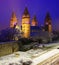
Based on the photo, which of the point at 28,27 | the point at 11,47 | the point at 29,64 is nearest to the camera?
the point at 29,64

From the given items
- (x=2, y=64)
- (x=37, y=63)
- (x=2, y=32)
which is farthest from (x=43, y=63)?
(x=2, y=32)

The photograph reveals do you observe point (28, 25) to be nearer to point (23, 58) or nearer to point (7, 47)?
point (7, 47)

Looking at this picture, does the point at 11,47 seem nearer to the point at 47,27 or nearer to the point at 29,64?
the point at 29,64

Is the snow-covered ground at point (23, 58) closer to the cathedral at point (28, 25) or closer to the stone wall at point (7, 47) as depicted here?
the stone wall at point (7, 47)

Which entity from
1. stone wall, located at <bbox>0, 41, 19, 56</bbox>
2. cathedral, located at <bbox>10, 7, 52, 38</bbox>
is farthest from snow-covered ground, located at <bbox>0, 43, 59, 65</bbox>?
cathedral, located at <bbox>10, 7, 52, 38</bbox>

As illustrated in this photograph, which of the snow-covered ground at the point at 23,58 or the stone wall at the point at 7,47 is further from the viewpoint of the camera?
the stone wall at the point at 7,47

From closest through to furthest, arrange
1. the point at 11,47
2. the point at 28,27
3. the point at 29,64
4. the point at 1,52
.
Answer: the point at 29,64 < the point at 1,52 < the point at 11,47 < the point at 28,27

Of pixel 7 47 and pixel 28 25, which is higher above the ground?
pixel 28 25

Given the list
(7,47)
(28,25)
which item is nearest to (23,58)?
(7,47)

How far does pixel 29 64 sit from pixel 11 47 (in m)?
2.08

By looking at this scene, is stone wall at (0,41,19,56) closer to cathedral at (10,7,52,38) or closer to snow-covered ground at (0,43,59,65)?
snow-covered ground at (0,43,59,65)

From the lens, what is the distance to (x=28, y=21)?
28969 mm

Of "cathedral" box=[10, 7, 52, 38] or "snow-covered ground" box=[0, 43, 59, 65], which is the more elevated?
"cathedral" box=[10, 7, 52, 38]

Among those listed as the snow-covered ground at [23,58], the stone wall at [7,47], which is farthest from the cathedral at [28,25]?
the snow-covered ground at [23,58]
